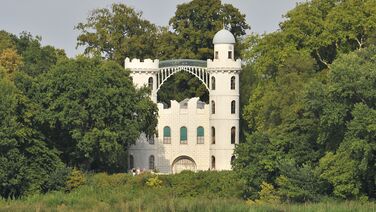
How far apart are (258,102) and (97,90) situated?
31.3ft

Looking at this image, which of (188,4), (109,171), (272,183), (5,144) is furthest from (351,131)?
(188,4)

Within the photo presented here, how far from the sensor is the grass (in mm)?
45594

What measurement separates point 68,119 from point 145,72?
1255 centimetres

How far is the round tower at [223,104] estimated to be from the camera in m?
76.9

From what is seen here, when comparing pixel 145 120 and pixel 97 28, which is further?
pixel 97 28

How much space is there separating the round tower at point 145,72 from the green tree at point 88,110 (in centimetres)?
808

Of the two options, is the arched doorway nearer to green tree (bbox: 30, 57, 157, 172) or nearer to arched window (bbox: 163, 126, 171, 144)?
arched window (bbox: 163, 126, 171, 144)

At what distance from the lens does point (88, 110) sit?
67062 millimetres

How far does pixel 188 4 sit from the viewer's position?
85500mm

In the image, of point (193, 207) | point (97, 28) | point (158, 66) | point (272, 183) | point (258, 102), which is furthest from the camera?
point (97, 28)

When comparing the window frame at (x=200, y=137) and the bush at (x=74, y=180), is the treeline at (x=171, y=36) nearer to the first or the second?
the window frame at (x=200, y=137)

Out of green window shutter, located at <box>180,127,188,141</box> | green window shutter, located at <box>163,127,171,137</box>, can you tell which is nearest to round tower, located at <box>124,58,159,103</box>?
green window shutter, located at <box>163,127,171,137</box>

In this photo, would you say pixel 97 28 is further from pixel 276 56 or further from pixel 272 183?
pixel 272 183

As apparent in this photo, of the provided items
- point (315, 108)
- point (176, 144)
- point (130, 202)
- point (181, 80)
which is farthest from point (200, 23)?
point (130, 202)
